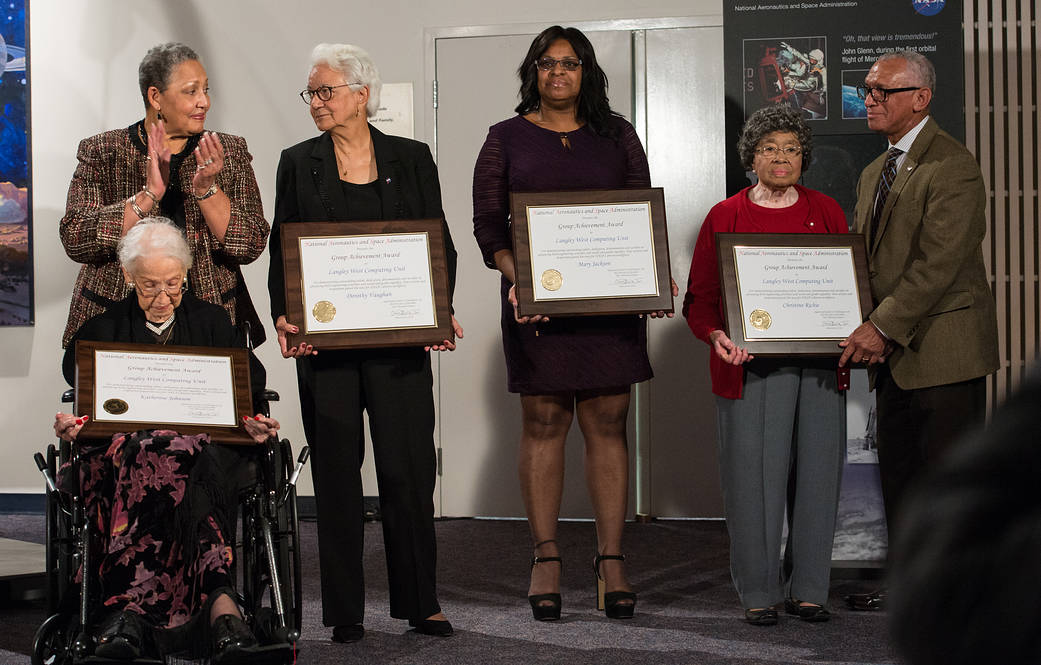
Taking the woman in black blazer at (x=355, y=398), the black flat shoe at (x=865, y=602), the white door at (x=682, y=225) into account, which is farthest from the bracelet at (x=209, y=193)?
the white door at (x=682, y=225)

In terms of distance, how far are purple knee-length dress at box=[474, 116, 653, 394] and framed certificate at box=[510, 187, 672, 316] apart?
0.44ft

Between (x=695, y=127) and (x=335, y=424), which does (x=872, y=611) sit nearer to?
(x=335, y=424)

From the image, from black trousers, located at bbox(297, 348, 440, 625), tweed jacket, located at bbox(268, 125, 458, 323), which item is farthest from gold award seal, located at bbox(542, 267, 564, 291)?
black trousers, located at bbox(297, 348, 440, 625)

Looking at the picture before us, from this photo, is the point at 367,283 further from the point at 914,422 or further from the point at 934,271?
the point at 914,422

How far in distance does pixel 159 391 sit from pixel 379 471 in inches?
27.4

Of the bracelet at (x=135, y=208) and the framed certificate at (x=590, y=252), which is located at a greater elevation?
the bracelet at (x=135, y=208)

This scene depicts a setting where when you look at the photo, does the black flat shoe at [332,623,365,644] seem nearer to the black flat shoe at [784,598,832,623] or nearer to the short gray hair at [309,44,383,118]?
the black flat shoe at [784,598,832,623]

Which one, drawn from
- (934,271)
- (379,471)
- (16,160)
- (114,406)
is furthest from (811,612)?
(16,160)

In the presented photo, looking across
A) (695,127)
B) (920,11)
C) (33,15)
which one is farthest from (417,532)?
(33,15)

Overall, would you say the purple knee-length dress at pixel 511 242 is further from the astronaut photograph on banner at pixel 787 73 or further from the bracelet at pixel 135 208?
the bracelet at pixel 135 208

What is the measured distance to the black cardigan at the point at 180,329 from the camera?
119 inches

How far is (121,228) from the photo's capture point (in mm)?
3166

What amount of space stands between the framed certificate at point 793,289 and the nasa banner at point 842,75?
25.6 inches

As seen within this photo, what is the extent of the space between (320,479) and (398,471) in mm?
231
